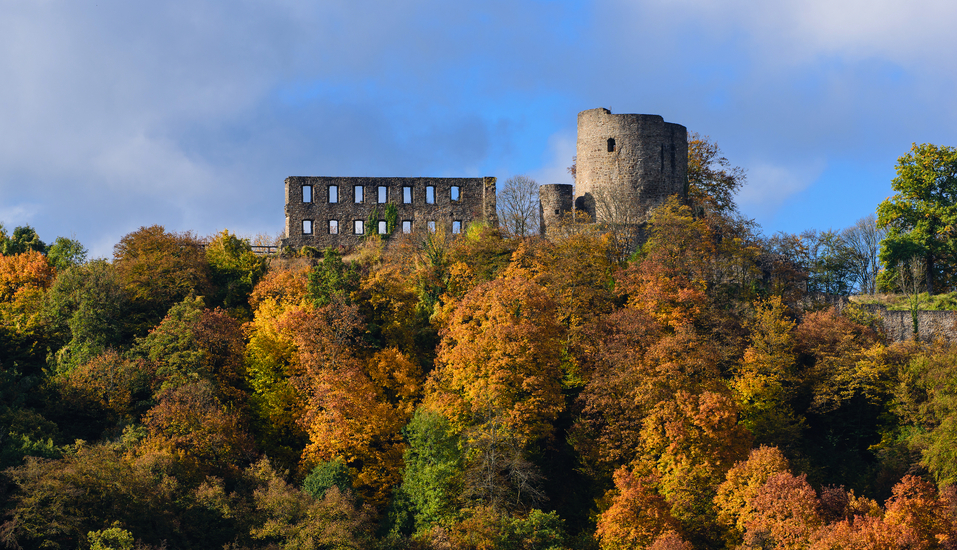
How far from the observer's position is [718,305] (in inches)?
2243

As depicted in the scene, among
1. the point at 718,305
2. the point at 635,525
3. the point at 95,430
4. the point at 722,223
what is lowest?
the point at 635,525

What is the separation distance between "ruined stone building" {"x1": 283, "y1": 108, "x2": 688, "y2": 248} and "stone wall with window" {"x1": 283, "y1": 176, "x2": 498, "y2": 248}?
0.17 feet

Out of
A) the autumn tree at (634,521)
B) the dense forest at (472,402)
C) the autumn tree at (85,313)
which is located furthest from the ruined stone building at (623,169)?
the autumn tree at (85,313)

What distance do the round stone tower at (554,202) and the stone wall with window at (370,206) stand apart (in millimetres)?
3978

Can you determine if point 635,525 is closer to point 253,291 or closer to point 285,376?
point 285,376

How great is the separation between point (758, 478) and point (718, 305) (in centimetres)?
1481

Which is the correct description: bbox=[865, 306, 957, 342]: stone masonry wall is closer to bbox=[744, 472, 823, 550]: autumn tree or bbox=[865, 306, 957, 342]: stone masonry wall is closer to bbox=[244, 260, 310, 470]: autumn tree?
bbox=[744, 472, 823, 550]: autumn tree

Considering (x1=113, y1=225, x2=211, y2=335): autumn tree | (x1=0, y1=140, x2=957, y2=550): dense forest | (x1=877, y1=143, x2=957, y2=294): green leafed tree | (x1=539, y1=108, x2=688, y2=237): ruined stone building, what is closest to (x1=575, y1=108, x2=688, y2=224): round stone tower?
(x1=539, y1=108, x2=688, y2=237): ruined stone building

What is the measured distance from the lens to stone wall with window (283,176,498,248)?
68.2 m

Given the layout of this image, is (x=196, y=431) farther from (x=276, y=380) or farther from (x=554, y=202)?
(x=554, y=202)

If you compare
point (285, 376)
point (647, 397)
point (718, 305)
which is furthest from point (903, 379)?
point (285, 376)

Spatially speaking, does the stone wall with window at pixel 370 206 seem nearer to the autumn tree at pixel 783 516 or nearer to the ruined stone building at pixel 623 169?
the ruined stone building at pixel 623 169

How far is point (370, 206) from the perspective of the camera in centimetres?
6875

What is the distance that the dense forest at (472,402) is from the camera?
140 ft
